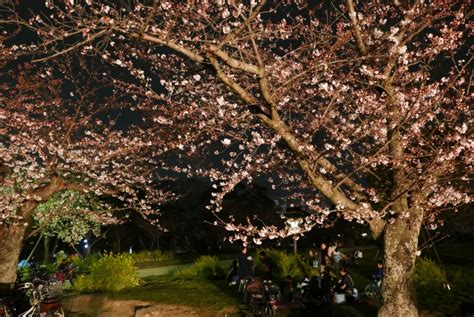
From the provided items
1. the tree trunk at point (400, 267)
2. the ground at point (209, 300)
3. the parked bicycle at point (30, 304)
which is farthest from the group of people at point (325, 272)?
the parked bicycle at point (30, 304)

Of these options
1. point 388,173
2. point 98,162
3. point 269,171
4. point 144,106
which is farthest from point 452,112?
point 98,162

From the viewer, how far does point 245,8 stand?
275 inches

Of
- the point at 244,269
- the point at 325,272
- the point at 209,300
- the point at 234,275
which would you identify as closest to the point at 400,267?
the point at 325,272

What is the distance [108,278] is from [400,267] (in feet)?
35.5

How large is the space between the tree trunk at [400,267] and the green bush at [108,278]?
10128mm

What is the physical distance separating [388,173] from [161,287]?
1001 centimetres

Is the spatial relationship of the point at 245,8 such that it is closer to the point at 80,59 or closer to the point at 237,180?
the point at 237,180

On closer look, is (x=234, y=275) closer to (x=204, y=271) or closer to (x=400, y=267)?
(x=204, y=271)

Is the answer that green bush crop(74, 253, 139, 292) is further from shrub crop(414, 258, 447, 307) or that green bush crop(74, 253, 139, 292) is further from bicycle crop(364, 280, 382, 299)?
shrub crop(414, 258, 447, 307)

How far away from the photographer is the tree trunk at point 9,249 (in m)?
13.7

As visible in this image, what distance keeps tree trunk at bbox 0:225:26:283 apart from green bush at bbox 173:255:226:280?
657 centimetres

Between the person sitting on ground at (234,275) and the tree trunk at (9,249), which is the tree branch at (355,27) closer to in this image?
the person sitting on ground at (234,275)

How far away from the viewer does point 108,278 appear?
49.4 feet

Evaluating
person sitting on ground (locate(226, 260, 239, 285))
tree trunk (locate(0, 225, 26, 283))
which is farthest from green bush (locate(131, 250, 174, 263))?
tree trunk (locate(0, 225, 26, 283))
